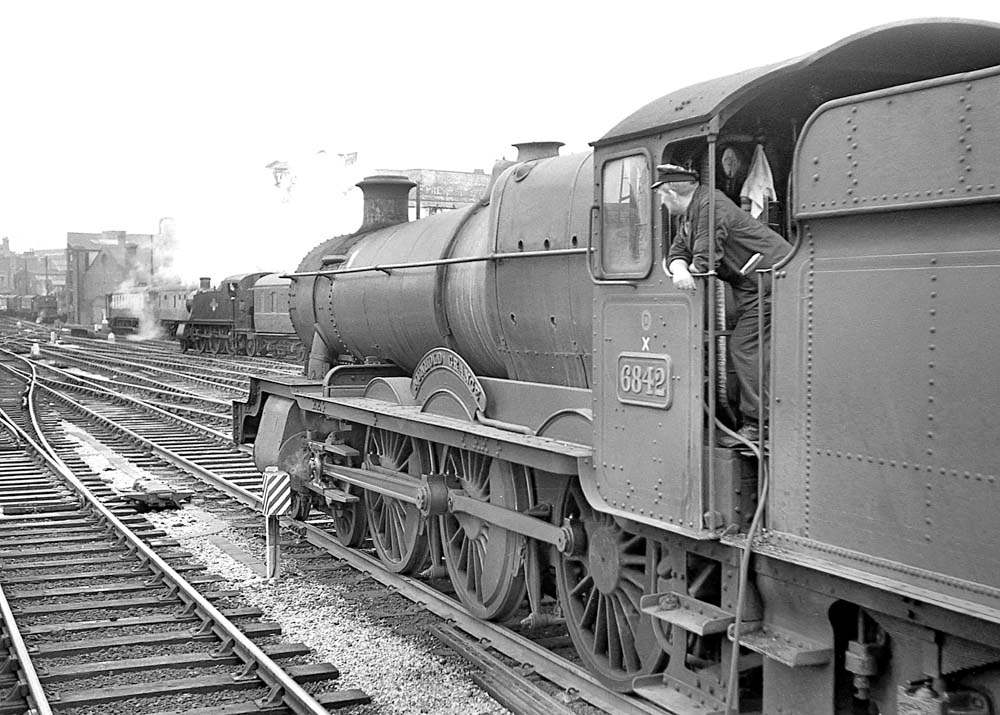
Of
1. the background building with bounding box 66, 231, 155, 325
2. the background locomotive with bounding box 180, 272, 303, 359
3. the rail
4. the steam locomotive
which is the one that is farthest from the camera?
the background building with bounding box 66, 231, 155, 325

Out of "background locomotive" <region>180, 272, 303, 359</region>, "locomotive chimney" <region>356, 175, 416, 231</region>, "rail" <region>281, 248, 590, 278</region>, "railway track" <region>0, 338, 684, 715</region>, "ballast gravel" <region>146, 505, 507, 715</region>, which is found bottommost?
"ballast gravel" <region>146, 505, 507, 715</region>

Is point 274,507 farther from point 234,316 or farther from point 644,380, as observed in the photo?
point 234,316

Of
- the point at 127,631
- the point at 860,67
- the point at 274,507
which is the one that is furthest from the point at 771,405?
the point at 274,507

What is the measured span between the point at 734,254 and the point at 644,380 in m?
0.80

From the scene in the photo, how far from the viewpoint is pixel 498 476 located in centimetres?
746

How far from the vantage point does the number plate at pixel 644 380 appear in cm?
530

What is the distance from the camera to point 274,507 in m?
9.63

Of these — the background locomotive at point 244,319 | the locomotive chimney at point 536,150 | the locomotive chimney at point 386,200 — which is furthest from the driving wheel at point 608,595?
the background locomotive at point 244,319

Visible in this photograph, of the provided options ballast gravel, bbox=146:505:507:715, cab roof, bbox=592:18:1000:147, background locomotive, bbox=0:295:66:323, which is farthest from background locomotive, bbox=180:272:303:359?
background locomotive, bbox=0:295:66:323

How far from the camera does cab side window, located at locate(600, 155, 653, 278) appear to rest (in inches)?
217

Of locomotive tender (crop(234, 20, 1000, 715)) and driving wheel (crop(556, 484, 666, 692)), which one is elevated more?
locomotive tender (crop(234, 20, 1000, 715))

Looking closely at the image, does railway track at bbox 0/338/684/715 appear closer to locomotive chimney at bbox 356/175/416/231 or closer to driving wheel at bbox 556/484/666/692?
driving wheel at bbox 556/484/666/692

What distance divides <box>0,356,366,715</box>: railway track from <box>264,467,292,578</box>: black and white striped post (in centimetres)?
59

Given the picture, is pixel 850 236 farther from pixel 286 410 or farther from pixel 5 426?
pixel 5 426
